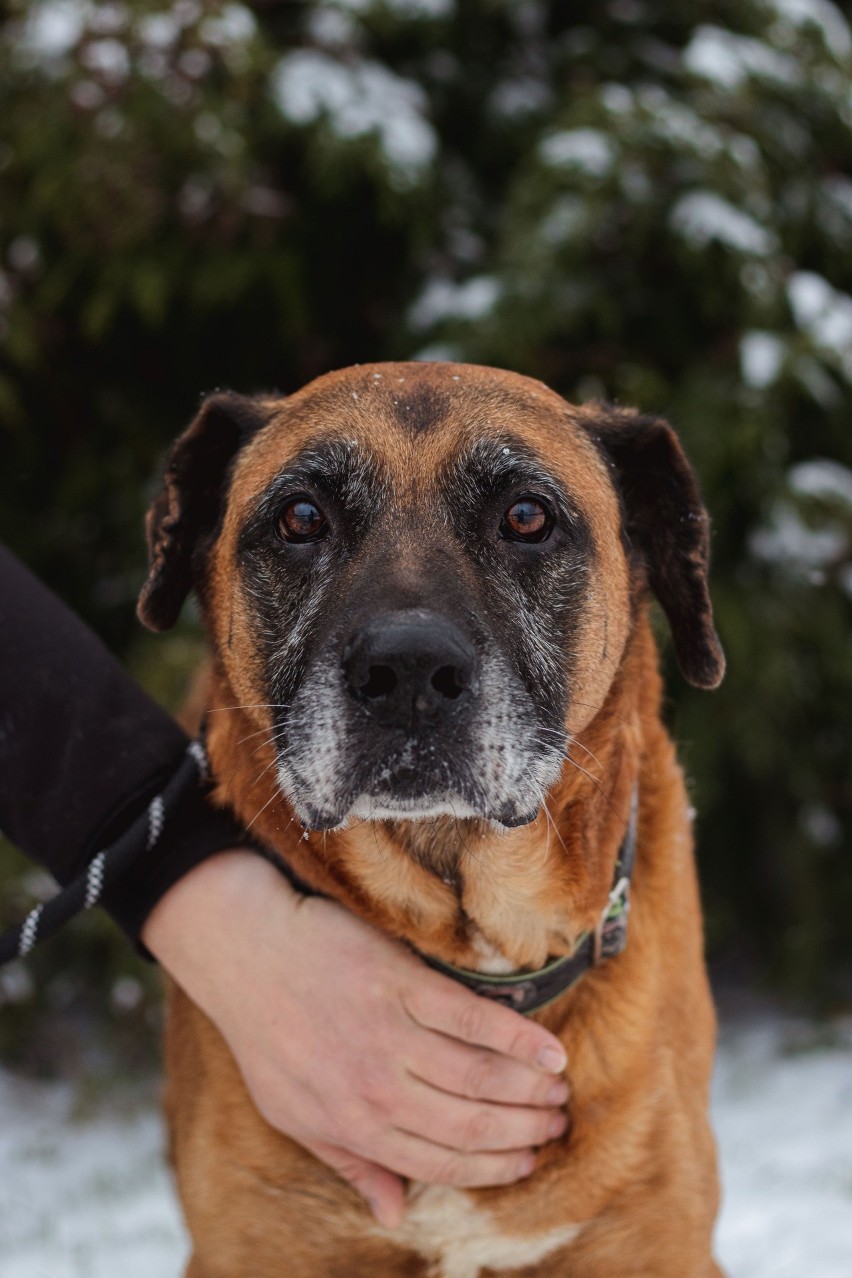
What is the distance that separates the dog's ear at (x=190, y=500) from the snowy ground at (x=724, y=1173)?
1968mm

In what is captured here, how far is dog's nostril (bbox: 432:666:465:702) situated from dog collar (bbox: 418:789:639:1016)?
1.93ft

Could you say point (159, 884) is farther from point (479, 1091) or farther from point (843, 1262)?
point (843, 1262)

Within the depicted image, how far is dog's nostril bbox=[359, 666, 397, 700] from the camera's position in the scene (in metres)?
1.87

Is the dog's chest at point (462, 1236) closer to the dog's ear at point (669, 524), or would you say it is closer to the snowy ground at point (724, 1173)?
the dog's ear at point (669, 524)

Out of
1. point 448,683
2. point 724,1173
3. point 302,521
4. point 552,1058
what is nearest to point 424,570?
point 448,683

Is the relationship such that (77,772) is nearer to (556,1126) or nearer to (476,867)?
(476,867)

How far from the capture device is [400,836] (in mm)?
2264

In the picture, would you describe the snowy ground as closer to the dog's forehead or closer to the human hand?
the human hand

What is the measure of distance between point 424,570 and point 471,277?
2922 millimetres

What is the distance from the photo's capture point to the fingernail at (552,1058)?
7.04 ft

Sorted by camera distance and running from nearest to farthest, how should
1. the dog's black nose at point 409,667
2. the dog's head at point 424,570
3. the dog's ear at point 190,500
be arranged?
the dog's black nose at point 409,667 < the dog's head at point 424,570 < the dog's ear at point 190,500

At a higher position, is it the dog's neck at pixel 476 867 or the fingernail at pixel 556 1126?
the dog's neck at pixel 476 867

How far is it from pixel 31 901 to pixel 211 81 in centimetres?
284

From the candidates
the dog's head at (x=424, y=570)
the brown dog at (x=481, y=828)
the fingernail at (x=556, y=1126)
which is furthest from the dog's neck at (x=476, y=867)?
the fingernail at (x=556, y=1126)
